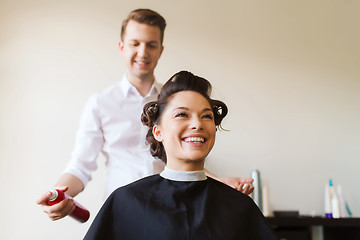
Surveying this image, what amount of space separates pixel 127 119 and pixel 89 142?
0.22 metres

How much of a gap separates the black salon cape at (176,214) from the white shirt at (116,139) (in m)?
0.50

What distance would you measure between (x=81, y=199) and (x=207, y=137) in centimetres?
174

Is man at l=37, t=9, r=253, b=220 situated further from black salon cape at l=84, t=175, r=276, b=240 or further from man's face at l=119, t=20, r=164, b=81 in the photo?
black salon cape at l=84, t=175, r=276, b=240

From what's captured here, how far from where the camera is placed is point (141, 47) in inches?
71.4

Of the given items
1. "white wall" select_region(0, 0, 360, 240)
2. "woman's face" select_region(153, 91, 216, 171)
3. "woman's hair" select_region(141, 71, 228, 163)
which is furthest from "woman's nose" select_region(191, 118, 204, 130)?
"white wall" select_region(0, 0, 360, 240)

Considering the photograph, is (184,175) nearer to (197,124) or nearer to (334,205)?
(197,124)

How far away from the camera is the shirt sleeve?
6.06 ft

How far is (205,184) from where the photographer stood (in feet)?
4.33

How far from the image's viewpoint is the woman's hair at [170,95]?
1.37 meters

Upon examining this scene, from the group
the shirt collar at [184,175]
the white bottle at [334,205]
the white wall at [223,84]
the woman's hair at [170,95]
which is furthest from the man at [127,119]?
the white bottle at [334,205]

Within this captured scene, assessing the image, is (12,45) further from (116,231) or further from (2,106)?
(116,231)

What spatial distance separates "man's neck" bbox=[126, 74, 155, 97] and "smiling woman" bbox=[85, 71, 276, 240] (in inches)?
21.0

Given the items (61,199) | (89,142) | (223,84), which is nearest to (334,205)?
(223,84)

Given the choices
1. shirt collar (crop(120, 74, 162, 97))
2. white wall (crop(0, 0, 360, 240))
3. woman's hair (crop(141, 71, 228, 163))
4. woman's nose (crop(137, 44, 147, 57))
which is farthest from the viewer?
white wall (crop(0, 0, 360, 240))
